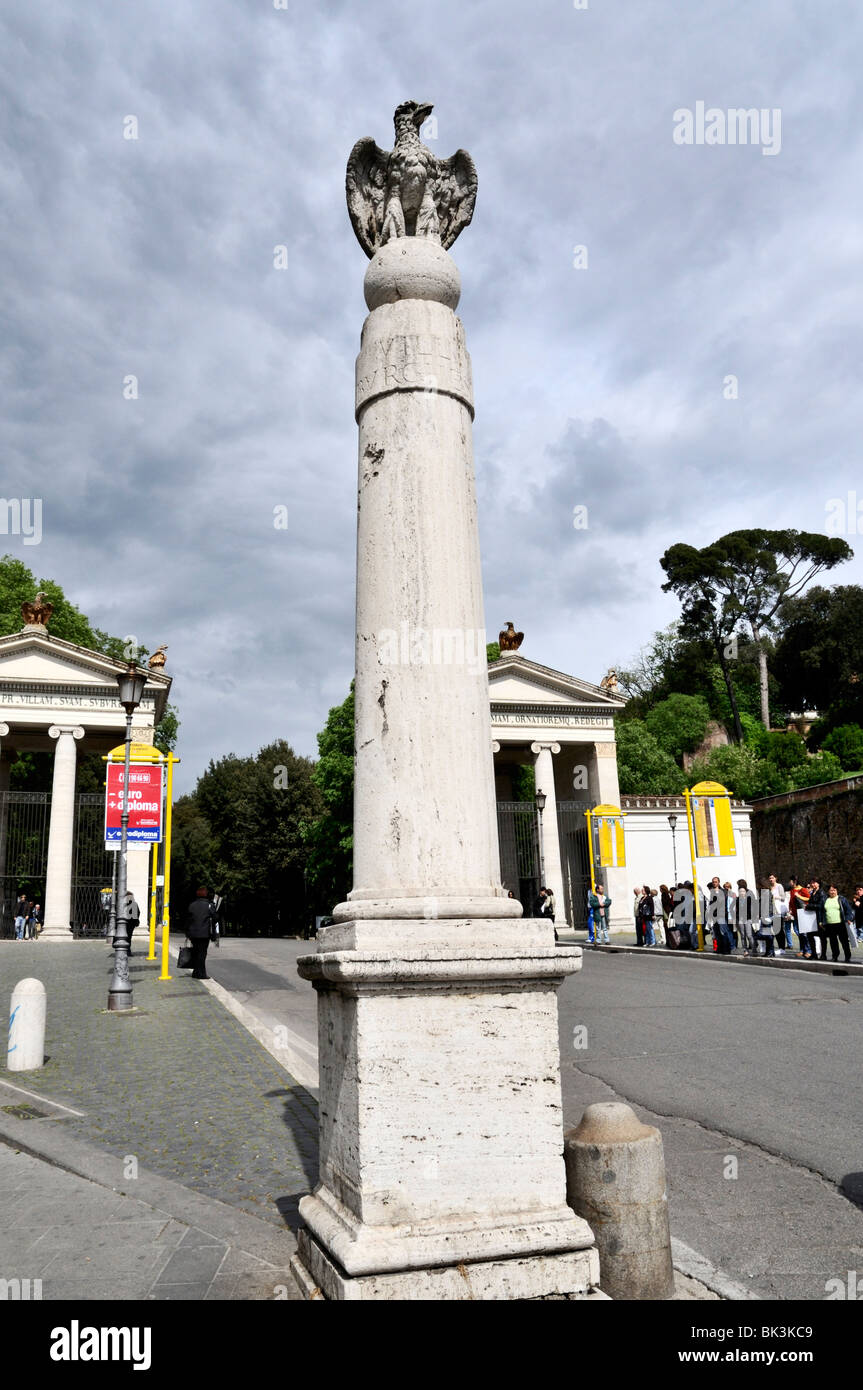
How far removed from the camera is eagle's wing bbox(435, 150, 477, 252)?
190 inches

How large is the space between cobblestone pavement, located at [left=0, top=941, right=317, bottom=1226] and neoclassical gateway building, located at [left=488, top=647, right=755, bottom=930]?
29894 mm

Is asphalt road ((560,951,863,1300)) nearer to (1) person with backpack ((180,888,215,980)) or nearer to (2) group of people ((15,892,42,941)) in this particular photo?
(1) person with backpack ((180,888,215,980))

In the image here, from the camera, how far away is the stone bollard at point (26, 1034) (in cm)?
892

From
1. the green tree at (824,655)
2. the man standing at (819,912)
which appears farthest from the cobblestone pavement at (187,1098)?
the green tree at (824,655)

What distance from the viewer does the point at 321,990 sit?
12.6 ft

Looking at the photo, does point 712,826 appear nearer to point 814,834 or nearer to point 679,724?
point 814,834

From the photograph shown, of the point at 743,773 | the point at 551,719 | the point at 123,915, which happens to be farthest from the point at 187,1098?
the point at 743,773

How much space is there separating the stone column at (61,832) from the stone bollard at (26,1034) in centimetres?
2877

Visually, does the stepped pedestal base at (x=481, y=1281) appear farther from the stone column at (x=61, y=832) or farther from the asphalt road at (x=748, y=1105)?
the stone column at (x=61, y=832)

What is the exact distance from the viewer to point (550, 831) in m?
41.6

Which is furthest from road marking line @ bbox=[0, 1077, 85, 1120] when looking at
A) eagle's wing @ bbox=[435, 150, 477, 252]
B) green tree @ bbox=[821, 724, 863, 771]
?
green tree @ bbox=[821, 724, 863, 771]

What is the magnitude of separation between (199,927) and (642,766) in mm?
39782

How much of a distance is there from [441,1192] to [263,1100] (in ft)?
15.9
